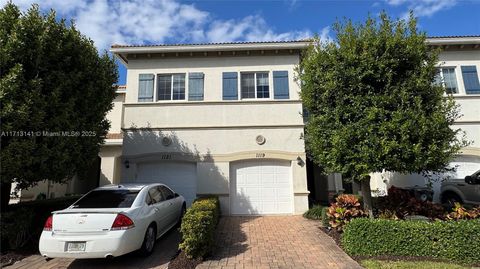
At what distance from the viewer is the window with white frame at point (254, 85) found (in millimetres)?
12234

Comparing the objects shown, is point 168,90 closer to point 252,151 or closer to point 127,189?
point 252,151

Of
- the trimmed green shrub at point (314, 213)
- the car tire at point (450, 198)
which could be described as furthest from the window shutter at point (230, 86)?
the car tire at point (450, 198)

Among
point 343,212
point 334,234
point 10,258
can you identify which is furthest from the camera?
point 334,234

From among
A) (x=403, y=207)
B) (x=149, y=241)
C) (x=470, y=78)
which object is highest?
(x=470, y=78)

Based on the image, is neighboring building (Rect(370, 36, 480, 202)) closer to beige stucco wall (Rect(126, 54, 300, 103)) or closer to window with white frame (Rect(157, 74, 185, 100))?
beige stucco wall (Rect(126, 54, 300, 103))

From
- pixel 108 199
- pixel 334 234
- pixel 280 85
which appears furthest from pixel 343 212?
pixel 280 85

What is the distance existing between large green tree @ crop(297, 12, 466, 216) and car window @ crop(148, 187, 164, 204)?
462 cm

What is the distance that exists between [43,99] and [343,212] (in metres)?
8.37

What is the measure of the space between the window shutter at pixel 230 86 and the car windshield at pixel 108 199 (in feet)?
21.5

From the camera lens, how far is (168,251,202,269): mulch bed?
568 centimetres

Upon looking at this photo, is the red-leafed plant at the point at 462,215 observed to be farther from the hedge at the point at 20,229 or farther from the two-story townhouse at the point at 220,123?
the hedge at the point at 20,229

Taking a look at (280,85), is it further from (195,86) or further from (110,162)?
(110,162)

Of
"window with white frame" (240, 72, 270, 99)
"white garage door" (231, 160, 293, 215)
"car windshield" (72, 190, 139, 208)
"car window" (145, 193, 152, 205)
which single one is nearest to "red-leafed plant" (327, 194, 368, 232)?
"white garage door" (231, 160, 293, 215)

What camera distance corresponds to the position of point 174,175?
11.8 meters
